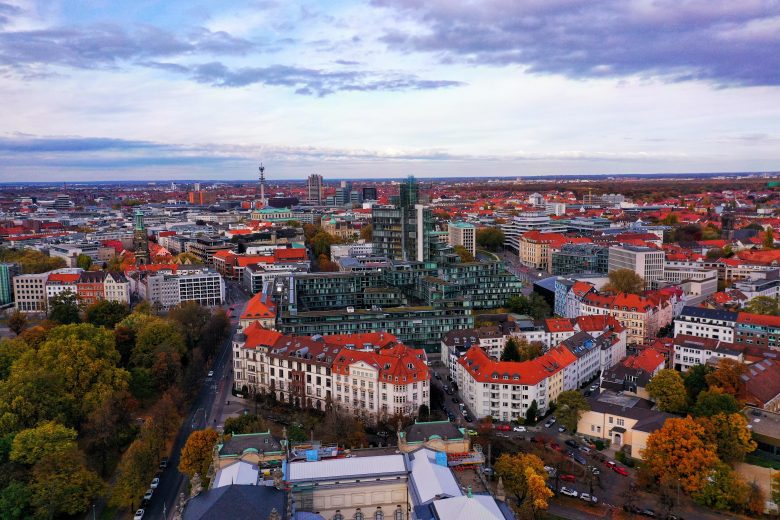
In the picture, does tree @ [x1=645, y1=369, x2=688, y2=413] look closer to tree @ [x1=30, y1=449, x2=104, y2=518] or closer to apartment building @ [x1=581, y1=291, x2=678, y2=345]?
apartment building @ [x1=581, y1=291, x2=678, y2=345]

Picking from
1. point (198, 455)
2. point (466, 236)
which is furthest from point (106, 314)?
point (466, 236)

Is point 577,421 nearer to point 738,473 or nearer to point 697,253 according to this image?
point 738,473

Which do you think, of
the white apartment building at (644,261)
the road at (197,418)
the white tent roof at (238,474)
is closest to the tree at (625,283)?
the white apartment building at (644,261)

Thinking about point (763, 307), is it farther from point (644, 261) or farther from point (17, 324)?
point (17, 324)

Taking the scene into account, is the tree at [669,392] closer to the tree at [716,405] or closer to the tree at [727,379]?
the tree at [727,379]

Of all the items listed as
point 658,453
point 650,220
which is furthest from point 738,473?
point 650,220
